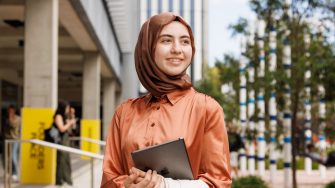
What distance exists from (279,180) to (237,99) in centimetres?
594

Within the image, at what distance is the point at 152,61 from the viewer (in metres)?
2.53

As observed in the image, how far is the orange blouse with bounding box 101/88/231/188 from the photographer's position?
8.02ft

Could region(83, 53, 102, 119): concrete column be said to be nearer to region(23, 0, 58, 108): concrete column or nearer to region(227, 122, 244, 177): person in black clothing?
region(227, 122, 244, 177): person in black clothing

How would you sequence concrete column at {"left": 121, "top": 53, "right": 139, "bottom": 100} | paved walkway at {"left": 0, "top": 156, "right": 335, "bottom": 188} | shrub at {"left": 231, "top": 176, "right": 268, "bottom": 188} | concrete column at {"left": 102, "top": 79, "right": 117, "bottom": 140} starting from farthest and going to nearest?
1. concrete column at {"left": 121, "top": 53, "right": 139, "bottom": 100}
2. concrete column at {"left": 102, "top": 79, "right": 117, "bottom": 140}
3. shrub at {"left": 231, "top": 176, "right": 268, "bottom": 188}
4. paved walkway at {"left": 0, "top": 156, "right": 335, "bottom": 188}

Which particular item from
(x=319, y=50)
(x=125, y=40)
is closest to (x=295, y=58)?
(x=319, y=50)

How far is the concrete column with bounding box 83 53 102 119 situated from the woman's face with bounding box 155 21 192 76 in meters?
21.7

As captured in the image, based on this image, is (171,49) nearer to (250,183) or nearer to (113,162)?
(113,162)

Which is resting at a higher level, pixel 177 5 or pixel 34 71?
pixel 177 5

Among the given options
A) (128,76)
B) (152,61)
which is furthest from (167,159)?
(128,76)

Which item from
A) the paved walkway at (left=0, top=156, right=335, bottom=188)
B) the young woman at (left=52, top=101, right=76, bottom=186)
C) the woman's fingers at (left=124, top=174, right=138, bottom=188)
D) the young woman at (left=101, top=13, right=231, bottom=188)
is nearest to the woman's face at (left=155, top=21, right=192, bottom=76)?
the young woman at (left=101, top=13, right=231, bottom=188)

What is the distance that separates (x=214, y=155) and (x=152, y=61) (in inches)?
17.3

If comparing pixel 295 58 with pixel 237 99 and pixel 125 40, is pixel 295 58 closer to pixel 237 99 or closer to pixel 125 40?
pixel 237 99

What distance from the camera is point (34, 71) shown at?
12.9m

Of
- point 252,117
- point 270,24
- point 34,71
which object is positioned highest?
point 270,24
